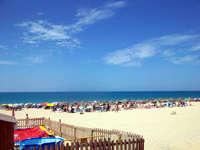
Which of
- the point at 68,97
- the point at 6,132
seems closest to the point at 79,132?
the point at 6,132

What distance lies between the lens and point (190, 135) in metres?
11.7

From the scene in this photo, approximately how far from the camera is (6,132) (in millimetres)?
6172

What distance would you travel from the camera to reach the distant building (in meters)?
5.92

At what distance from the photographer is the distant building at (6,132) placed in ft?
19.4

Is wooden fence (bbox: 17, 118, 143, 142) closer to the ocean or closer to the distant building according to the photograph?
the distant building

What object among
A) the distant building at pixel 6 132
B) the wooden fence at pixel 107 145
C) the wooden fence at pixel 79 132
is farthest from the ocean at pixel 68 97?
the wooden fence at pixel 107 145

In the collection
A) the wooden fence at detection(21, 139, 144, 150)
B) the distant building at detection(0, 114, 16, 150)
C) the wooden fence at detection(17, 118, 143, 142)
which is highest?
the distant building at detection(0, 114, 16, 150)

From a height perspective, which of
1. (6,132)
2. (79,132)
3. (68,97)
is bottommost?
(68,97)

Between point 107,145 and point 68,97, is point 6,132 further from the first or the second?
point 68,97

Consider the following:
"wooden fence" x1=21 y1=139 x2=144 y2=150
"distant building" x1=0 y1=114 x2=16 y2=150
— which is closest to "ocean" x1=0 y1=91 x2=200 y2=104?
"distant building" x1=0 y1=114 x2=16 y2=150

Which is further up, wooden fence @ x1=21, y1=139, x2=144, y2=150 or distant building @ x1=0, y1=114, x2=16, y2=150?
distant building @ x1=0, y1=114, x2=16, y2=150

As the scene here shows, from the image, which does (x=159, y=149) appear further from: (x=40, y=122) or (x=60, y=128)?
(x=40, y=122)

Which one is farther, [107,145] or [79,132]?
[79,132]

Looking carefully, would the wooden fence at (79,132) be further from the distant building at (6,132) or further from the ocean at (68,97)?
the ocean at (68,97)
